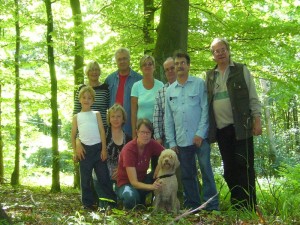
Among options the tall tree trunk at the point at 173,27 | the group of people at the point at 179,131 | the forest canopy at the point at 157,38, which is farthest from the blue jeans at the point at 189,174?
the tall tree trunk at the point at 173,27

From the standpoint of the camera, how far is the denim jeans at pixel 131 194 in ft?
16.4

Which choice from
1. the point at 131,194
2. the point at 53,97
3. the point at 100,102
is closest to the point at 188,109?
the point at 131,194

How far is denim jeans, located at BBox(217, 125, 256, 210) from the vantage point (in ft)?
15.6

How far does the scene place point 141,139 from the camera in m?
5.07

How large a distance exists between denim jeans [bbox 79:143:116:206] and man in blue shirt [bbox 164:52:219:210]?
1.16 meters

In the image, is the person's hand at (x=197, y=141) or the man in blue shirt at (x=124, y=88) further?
the man in blue shirt at (x=124, y=88)

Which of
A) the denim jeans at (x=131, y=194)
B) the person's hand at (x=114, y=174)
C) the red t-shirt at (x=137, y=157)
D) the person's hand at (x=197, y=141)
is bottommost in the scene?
the denim jeans at (x=131, y=194)

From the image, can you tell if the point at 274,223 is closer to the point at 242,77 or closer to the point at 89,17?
the point at 242,77

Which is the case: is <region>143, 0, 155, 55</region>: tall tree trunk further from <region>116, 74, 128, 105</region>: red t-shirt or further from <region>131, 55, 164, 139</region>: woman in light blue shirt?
<region>131, 55, 164, 139</region>: woman in light blue shirt

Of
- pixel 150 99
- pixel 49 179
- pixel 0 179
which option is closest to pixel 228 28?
pixel 150 99

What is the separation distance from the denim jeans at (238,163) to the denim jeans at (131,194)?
3.58 feet

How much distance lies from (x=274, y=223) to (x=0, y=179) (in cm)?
1133

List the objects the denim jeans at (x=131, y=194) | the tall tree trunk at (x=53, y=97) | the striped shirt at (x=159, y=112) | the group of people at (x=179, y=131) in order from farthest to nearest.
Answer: the tall tree trunk at (x=53, y=97)
the striped shirt at (x=159, y=112)
the denim jeans at (x=131, y=194)
the group of people at (x=179, y=131)

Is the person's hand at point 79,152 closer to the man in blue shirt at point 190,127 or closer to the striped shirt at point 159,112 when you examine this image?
the striped shirt at point 159,112
